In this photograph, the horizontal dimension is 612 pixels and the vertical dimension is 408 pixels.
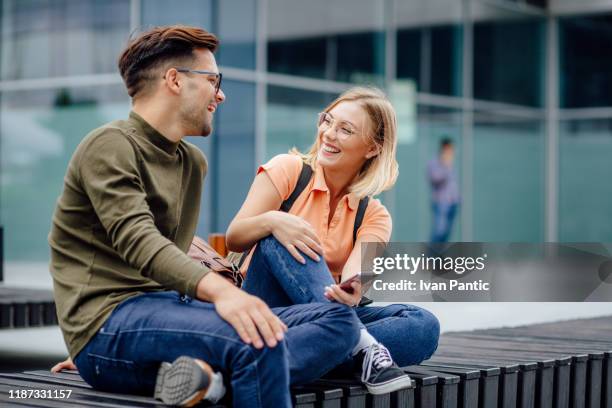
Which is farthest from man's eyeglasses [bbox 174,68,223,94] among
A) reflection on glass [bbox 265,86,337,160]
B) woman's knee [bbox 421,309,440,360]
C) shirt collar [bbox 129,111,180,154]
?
reflection on glass [bbox 265,86,337,160]

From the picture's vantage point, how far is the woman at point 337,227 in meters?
3.86

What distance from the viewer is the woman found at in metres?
3.86

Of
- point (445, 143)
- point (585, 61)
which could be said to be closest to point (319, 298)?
point (445, 143)

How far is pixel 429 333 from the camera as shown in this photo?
168 inches

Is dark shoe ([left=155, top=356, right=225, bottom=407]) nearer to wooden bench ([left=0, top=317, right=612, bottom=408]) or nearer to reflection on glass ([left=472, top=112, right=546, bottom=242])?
wooden bench ([left=0, top=317, right=612, bottom=408])

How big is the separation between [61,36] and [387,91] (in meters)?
5.10

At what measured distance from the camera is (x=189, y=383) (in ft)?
10.4

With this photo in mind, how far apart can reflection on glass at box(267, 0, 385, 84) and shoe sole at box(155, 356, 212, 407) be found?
1121 centimetres

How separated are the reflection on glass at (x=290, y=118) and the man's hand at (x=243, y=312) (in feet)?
35.3

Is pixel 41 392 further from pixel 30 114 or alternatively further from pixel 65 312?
pixel 30 114

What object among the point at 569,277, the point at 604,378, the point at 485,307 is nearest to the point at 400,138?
the point at 485,307

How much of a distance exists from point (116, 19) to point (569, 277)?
6729 millimetres

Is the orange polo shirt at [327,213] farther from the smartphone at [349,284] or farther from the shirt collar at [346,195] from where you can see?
the smartphone at [349,284]

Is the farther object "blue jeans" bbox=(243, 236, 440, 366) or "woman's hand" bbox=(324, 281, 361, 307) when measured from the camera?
"blue jeans" bbox=(243, 236, 440, 366)
